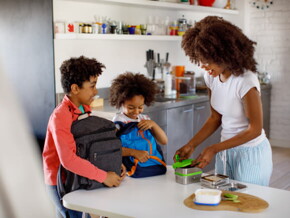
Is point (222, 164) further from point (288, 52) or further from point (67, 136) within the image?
point (288, 52)

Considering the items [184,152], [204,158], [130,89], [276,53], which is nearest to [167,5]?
[276,53]

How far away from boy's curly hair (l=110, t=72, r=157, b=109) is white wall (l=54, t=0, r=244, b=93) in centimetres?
157

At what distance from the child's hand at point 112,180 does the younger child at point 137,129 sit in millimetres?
145

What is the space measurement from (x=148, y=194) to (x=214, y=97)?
72cm

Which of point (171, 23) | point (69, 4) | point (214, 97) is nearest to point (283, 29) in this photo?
point (171, 23)

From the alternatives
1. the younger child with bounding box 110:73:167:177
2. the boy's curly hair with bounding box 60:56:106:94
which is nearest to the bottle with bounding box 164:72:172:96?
the younger child with bounding box 110:73:167:177

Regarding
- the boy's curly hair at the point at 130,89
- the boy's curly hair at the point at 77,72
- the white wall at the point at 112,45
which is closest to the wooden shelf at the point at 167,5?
the white wall at the point at 112,45

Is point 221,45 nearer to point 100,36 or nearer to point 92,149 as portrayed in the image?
point 92,149

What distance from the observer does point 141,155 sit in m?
1.94

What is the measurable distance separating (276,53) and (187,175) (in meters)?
4.26

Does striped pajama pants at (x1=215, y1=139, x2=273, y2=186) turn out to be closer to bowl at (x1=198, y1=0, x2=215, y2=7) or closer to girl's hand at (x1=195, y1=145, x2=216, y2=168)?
girl's hand at (x1=195, y1=145, x2=216, y2=168)

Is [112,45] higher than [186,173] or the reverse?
higher

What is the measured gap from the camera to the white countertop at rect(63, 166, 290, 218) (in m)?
1.49

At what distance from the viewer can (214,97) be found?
2.17 m
